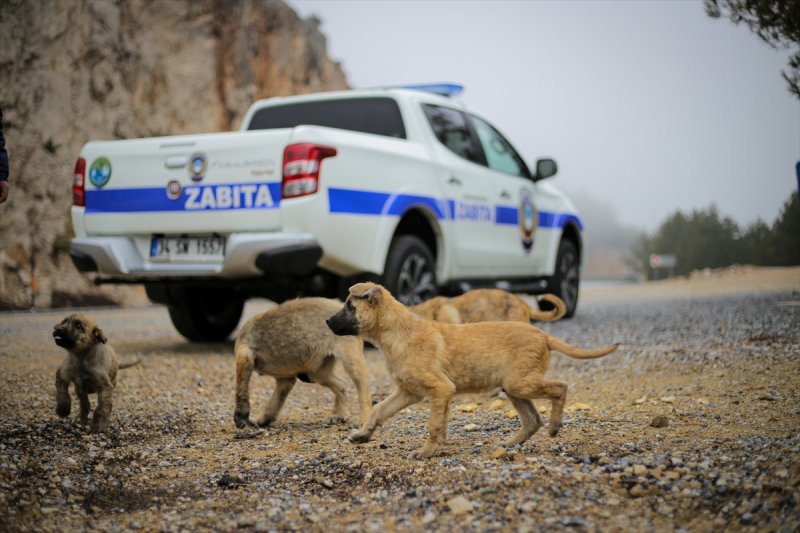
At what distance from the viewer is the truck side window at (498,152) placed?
9.84 metres

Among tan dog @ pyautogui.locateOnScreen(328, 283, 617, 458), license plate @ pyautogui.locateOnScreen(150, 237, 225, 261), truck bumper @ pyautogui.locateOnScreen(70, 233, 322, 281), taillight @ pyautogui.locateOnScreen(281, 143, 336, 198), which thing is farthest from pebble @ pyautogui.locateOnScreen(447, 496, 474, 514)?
license plate @ pyautogui.locateOnScreen(150, 237, 225, 261)

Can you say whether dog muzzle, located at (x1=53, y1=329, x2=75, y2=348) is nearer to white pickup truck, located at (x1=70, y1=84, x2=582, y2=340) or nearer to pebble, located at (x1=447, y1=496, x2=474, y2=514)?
white pickup truck, located at (x1=70, y1=84, x2=582, y2=340)

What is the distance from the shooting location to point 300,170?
271 inches

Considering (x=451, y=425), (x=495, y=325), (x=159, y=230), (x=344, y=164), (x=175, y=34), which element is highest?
(x=175, y=34)

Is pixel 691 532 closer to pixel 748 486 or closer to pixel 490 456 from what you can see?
pixel 748 486

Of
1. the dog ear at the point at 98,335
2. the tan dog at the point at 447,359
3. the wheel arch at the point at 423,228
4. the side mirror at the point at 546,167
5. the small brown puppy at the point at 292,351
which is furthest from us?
the side mirror at the point at 546,167

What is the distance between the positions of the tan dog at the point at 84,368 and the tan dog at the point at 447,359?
5.23 feet

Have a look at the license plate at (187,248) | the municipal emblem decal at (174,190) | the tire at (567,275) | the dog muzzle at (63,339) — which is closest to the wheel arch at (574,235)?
the tire at (567,275)

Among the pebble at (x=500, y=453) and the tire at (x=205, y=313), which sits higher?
the tire at (x=205, y=313)

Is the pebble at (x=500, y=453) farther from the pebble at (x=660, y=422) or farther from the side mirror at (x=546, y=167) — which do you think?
the side mirror at (x=546, y=167)

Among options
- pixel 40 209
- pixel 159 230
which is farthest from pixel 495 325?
pixel 40 209

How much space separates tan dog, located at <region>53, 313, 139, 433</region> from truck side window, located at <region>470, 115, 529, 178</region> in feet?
18.9

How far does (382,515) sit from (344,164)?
172 inches

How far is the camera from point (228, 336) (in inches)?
378
